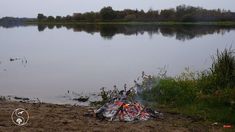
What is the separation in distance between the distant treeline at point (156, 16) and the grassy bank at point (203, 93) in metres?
60.9

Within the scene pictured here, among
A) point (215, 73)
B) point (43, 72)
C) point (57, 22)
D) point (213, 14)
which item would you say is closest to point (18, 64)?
point (43, 72)

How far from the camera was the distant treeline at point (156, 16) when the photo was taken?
233 feet

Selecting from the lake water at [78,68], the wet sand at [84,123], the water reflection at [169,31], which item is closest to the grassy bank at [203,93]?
the wet sand at [84,123]

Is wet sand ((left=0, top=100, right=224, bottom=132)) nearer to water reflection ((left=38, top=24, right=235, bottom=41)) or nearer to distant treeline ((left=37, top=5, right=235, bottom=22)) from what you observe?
water reflection ((left=38, top=24, right=235, bottom=41))

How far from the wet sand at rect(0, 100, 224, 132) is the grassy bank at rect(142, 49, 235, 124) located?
0.53 meters

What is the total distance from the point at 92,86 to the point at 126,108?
5285 mm

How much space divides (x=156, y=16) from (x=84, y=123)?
2783 inches

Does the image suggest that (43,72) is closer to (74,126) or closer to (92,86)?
(92,86)

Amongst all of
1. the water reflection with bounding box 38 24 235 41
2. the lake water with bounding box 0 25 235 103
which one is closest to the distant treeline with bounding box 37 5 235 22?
the water reflection with bounding box 38 24 235 41

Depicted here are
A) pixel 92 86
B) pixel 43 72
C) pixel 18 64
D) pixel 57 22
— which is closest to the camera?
pixel 92 86

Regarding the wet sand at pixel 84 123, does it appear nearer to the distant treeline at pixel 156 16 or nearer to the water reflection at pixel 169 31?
the water reflection at pixel 169 31

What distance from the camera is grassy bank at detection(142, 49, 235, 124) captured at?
339 inches

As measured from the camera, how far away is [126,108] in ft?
26.6

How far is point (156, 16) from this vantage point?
3041 inches
